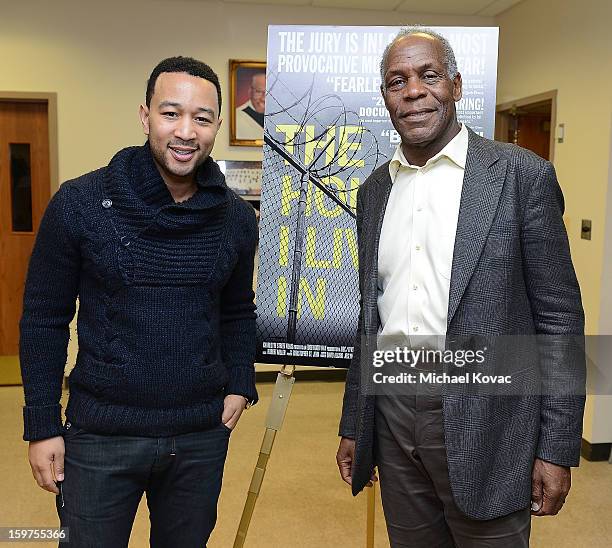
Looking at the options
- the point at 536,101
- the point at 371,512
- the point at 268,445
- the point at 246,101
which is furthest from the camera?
the point at 246,101

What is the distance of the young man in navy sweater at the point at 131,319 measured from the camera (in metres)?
1.44

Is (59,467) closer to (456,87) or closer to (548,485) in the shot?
(548,485)

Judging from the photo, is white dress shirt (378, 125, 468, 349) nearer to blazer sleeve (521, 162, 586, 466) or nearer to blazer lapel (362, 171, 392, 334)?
blazer lapel (362, 171, 392, 334)

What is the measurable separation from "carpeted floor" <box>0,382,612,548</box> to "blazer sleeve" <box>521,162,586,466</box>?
5.01 feet

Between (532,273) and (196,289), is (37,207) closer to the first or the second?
(196,289)

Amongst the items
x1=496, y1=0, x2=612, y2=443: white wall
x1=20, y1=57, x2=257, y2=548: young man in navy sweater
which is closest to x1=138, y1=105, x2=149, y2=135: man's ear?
x1=20, y1=57, x2=257, y2=548: young man in navy sweater

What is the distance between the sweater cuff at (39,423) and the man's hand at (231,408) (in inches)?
14.7

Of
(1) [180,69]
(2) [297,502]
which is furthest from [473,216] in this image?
(2) [297,502]

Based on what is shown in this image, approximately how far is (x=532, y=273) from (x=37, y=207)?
14.2 feet

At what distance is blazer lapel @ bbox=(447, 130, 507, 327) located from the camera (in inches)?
54.1

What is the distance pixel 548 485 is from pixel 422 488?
11.3 inches

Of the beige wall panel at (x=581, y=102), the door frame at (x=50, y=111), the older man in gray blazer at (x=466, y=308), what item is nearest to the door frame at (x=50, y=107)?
the door frame at (x=50, y=111)

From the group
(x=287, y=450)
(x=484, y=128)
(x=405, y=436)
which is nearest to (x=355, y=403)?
(x=405, y=436)

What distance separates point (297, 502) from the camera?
3.09 m
